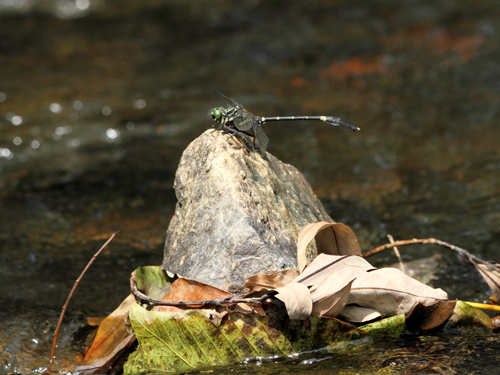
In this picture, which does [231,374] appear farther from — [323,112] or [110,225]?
[323,112]

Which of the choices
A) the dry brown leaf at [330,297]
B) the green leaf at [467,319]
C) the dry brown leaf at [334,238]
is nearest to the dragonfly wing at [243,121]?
the dry brown leaf at [334,238]

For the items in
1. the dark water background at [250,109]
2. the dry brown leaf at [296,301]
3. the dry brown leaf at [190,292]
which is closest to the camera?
the dry brown leaf at [296,301]

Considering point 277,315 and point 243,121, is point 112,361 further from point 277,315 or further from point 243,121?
point 243,121

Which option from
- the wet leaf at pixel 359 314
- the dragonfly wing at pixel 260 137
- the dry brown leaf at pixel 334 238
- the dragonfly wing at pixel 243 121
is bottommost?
the wet leaf at pixel 359 314

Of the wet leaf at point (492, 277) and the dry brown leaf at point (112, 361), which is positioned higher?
the wet leaf at point (492, 277)

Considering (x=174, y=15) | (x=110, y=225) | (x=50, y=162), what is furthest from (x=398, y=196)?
(x=174, y=15)

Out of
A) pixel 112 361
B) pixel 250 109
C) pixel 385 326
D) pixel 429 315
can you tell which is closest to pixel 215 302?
pixel 112 361

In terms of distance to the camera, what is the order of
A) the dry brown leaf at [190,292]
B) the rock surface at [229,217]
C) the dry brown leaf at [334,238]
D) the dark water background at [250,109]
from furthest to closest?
the dark water background at [250,109]
the dry brown leaf at [334,238]
the rock surface at [229,217]
the dry brown leaf at [190,292]

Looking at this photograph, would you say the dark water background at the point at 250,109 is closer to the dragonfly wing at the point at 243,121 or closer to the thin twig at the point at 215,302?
the thin twig at the point at 215,302

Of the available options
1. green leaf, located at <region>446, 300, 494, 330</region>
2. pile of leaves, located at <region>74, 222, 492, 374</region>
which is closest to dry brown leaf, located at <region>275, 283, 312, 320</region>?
pile of leaves, located at <region>74, 222, 492, 374</region>
